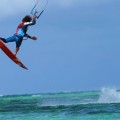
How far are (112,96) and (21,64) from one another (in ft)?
194

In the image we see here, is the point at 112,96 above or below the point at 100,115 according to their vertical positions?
above

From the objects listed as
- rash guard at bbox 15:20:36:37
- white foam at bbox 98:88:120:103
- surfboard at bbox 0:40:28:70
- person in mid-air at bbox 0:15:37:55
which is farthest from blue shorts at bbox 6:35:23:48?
white foam at bbox 98:88:120:103

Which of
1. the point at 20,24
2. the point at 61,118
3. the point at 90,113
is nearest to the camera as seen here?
the point at 20,24

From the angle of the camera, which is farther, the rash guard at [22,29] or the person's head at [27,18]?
the rash guard at [22,29]

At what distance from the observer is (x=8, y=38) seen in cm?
3169

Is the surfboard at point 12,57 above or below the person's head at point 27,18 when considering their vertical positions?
below

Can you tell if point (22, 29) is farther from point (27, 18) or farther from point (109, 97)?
point (109, 97)

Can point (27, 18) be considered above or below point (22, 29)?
above

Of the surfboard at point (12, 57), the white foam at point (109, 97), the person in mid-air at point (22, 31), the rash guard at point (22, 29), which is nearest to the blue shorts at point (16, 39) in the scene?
the person in mid-air at point (22, 31)

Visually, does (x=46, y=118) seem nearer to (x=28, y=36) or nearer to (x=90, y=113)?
(x=90, y=113)

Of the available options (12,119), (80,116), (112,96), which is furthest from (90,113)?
(112,96)

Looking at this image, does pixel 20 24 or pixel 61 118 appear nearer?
pixel 20 24

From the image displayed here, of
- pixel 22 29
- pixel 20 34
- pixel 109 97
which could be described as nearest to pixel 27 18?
pixel 22 29

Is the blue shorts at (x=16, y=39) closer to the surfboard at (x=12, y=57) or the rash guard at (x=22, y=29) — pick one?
the rash guard at (x=22, y=29)
